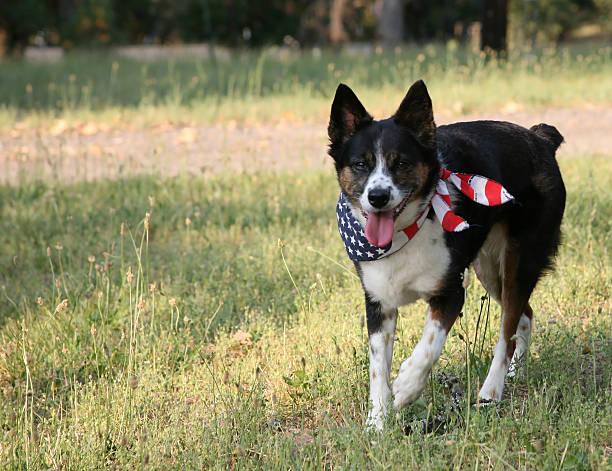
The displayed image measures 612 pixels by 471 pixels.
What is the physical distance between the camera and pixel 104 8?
28234 millimetres

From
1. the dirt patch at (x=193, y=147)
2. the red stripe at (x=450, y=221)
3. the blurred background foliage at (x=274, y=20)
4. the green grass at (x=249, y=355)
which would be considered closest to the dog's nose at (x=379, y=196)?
the red stripe at (x=450, y=221)

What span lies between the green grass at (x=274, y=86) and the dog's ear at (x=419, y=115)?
800cm

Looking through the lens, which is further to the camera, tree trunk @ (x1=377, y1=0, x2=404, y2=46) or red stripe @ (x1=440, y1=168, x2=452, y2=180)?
tree trunk @ (x1=377, y1=0, x2=404, y2=46)

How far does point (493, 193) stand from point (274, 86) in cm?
1045

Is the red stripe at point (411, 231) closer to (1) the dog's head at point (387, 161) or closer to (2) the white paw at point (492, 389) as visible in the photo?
(1) the dog's head at point (387, 161)

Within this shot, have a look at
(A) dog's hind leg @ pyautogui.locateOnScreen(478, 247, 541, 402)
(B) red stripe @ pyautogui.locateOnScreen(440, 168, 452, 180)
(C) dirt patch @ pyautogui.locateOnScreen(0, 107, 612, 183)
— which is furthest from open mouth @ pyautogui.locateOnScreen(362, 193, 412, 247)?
(C) dirt patch @ pyautogui.locateOnScreen(0, 107, 612, 183)

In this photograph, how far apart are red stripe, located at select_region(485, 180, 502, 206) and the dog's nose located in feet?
1.60

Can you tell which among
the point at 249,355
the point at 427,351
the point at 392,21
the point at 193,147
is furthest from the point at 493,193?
the point at 392,21

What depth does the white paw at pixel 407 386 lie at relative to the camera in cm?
358

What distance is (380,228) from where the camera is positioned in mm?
3605

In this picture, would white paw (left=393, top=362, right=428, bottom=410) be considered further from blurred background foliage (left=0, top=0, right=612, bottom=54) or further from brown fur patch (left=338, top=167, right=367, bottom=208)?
blurred background foliage (left=0, top=0, right=612, bottom=54)

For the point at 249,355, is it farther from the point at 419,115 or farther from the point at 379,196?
the point at 419,115

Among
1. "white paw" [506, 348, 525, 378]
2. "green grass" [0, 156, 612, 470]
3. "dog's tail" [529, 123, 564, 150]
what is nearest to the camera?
"green grass" [0, 156, 612, 470]

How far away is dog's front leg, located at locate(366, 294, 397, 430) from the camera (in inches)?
147
